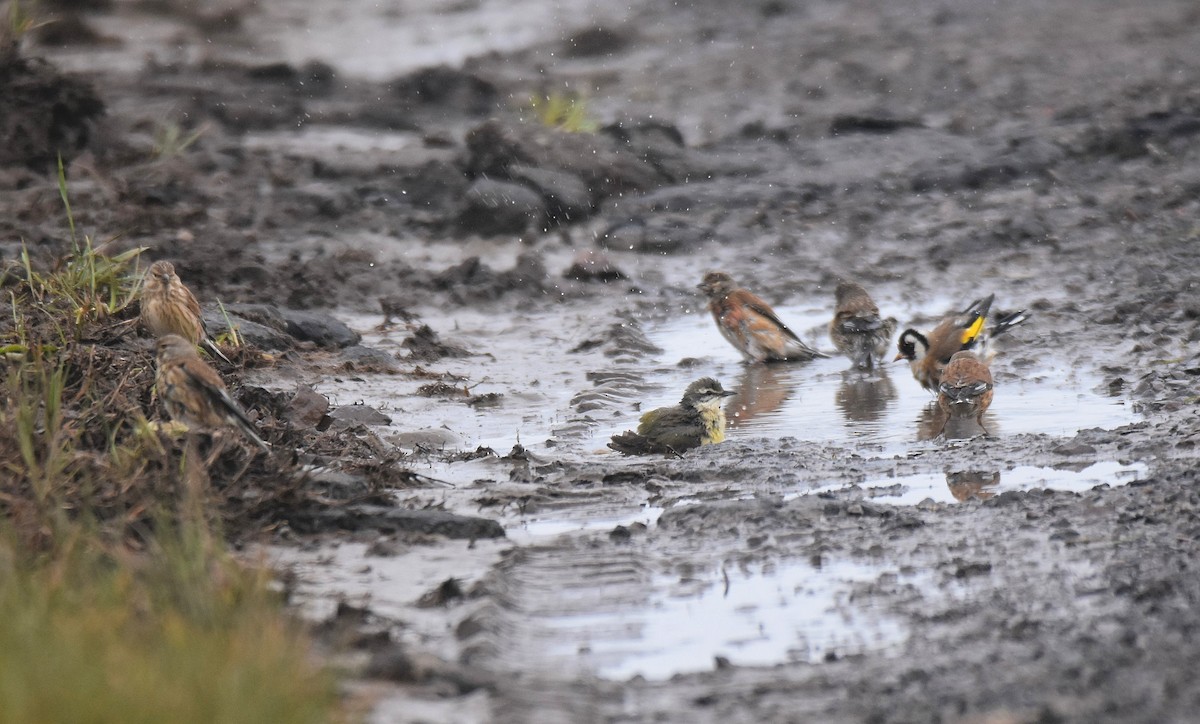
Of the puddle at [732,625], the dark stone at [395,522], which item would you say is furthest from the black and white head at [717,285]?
the puddle at [732,625]

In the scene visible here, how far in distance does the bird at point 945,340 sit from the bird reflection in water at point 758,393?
2.79 ft

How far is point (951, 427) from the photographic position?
8469 mm

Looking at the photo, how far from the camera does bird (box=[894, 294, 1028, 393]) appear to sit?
9.78 meters

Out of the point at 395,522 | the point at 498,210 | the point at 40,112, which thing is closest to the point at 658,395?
the point at 395,522

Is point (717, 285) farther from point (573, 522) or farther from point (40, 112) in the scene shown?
point (40, 112)

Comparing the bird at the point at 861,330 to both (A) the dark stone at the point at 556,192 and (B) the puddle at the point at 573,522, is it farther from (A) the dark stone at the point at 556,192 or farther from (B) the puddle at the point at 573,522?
(A) the dark stone at the point at 556,192

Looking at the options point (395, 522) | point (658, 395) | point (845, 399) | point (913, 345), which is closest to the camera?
point (395, 522)

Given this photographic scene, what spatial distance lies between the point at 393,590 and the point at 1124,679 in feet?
8.62

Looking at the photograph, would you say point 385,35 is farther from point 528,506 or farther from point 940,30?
point 528,506

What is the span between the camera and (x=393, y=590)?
5625 mm

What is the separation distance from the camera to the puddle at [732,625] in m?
4.86

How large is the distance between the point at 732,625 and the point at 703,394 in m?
3.37

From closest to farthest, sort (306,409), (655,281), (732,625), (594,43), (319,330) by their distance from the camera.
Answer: (732,625)
(306,409)
(319,330)
(655,281)
(594,43)

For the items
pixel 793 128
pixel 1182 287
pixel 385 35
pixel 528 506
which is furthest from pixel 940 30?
pixel 528 506
